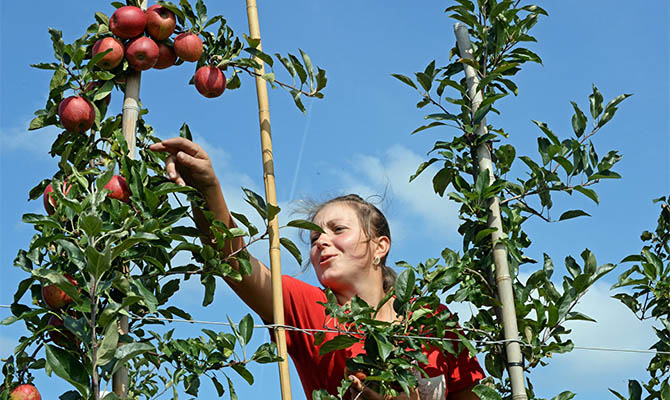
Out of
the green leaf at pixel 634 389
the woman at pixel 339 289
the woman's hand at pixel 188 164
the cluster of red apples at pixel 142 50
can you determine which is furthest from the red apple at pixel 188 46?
the green leaf at pixel 634 389

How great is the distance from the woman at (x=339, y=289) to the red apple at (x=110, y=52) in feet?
1.27

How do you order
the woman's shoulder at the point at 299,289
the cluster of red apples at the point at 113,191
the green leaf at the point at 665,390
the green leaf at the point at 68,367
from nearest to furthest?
the green leaf at the point at 68,367 → the cluster of red apples at the point at 113,191 → the green leaf at the point at 665,390 → the woman's shoulder at the point at 299,289

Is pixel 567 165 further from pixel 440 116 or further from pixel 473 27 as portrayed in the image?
pixel 473 27

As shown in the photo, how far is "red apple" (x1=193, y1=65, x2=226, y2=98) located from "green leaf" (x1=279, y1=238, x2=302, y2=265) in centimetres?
40

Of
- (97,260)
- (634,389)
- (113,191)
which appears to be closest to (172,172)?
(113,191)

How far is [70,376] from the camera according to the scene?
4.76 ft

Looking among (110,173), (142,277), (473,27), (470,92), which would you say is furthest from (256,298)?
(473,27)

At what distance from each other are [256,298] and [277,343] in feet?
1.07

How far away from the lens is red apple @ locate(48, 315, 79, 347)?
1.60 m

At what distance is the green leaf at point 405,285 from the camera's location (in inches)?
75.7

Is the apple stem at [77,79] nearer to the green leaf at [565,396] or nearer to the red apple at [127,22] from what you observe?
the red apple at [127,22]

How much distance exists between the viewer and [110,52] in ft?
5.88

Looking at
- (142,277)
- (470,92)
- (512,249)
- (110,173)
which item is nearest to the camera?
(110,173)

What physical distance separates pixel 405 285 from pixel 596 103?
0.77 metres
